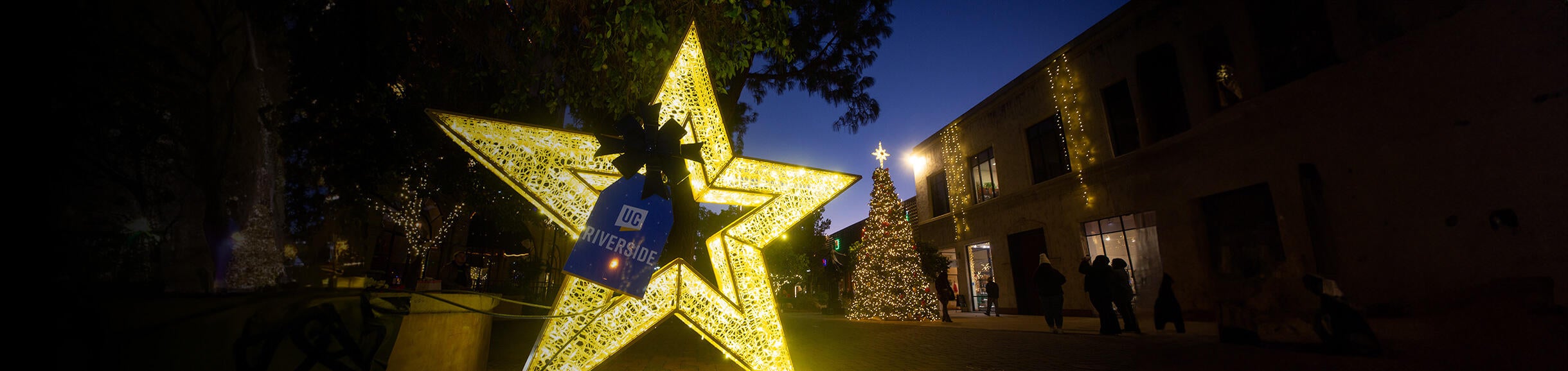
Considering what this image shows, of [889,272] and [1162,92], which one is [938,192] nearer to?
[889,272]

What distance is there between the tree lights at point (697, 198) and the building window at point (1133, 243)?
1230 centimetres

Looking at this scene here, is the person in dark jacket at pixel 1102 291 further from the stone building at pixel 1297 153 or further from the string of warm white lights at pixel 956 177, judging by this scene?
the string of warm white lights at pixel 956 177

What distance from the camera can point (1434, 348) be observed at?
5.70 m

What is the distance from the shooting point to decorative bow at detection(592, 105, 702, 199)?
212cm

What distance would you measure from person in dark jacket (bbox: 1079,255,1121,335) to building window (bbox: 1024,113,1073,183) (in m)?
4.96

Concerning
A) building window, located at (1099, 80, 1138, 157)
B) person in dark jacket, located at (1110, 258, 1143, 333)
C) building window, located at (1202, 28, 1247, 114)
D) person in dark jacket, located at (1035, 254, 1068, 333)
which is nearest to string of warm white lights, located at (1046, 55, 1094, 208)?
building window, located at (1099, 80, 1138, 157)

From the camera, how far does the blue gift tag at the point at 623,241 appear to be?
1.98 meters

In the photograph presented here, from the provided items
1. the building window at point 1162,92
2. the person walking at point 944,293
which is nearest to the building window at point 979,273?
the person walking at point 944,293

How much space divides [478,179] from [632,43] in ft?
25.6

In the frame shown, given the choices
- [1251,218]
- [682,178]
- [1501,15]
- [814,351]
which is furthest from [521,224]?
[1501,15]

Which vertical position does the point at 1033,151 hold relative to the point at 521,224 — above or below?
above

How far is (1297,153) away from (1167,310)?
3.49 metres

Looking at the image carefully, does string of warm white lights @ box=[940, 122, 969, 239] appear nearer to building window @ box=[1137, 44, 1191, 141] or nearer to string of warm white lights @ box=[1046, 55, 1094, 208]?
string of warm white lights @ box=[1046, 55, 1094, 208]

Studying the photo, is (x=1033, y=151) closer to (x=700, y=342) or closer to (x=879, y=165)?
(x=879, y=165)
